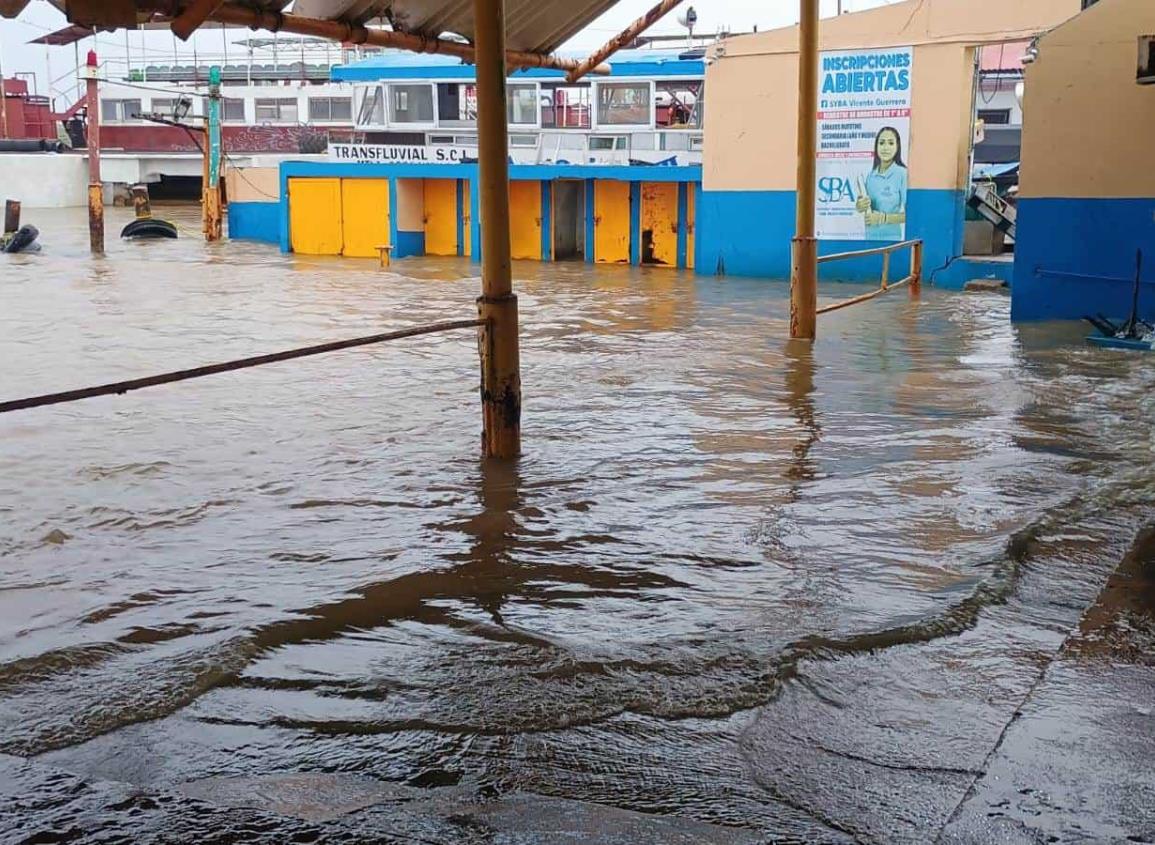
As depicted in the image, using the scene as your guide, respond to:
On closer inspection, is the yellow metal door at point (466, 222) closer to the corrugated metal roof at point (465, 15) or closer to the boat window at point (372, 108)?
the boat window at point (372, 108)

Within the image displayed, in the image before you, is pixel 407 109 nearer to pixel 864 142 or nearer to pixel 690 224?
pixel 690 224

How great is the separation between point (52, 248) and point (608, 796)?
2829cm

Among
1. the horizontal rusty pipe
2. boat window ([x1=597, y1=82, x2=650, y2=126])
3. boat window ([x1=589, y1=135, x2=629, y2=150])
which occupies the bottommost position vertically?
the horizontal rusty pipe

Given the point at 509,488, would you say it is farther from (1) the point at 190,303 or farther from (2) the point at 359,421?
(1) the point at 190,303

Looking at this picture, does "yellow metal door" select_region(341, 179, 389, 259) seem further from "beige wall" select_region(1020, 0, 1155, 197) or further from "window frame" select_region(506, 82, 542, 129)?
"beige wall" select_region(1020, 0, 1155, 197)

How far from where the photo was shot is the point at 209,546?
5742 mm

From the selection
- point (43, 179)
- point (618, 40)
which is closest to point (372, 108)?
point (618, 40)

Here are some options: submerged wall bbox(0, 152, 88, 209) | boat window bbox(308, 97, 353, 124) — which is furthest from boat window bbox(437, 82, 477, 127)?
submerged wall bbox(0, 152, 88, 209)

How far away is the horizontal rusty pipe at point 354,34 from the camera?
7.74m

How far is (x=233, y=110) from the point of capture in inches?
2015

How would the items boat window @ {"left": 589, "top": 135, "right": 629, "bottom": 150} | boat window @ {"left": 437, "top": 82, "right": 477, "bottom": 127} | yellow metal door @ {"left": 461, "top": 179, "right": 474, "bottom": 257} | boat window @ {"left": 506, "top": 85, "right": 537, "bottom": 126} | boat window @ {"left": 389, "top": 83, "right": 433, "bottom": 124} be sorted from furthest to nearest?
boat window @ {"left": 389, "top": 83, "right": 433, "bottom": 124}, boat window @ {"left": 437, "top": 82, "right": 477, "bottom": 127}, boat window @ {"left": 506, "top": 85, "right": 537, "bottom": 126}, boat window @ {"left": 589, "top": 135, "right": 629, "bottom": 150}, yellow metal door @ {"left": 461, "top": 179, "right": 474, "bottom": 257}

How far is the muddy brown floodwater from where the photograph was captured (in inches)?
127

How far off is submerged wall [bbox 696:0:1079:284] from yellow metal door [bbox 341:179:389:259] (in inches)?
326

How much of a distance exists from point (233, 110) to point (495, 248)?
47.7 m
